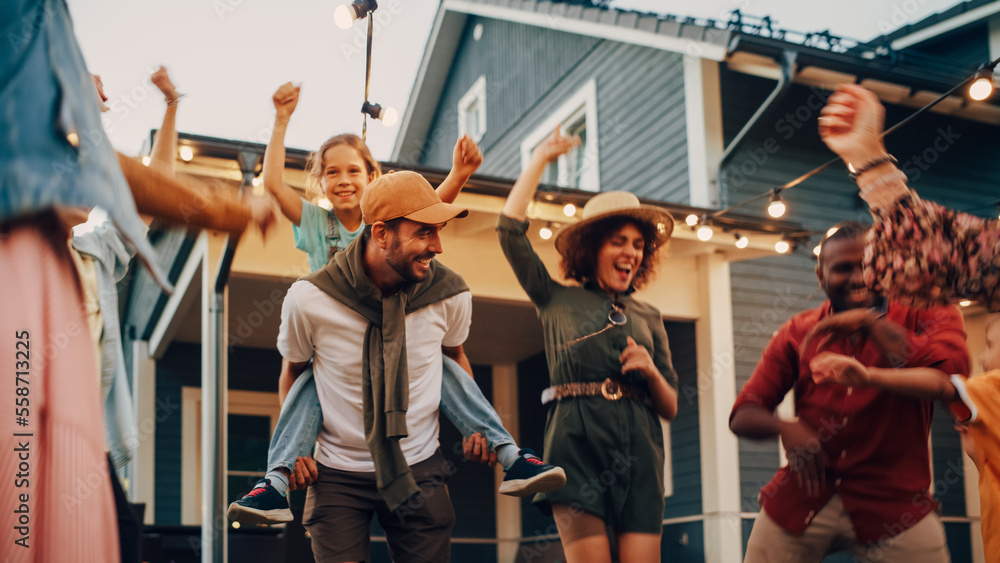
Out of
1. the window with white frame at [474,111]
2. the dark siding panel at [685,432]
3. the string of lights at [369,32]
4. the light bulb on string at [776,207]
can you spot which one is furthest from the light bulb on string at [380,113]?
the window with white frame at [474,111]

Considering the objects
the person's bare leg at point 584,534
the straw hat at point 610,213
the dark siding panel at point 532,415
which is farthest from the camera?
the dark siding panel at point 532,415

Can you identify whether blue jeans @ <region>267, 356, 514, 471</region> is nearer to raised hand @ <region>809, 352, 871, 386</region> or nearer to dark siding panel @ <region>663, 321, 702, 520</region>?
raised hand @ <region>809, 352, 871, 386</region>

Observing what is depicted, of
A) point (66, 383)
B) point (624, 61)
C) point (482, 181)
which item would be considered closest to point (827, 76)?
point (624, 61)

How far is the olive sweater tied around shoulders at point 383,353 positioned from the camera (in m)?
2.74

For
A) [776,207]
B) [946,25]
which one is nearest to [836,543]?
[776,207]

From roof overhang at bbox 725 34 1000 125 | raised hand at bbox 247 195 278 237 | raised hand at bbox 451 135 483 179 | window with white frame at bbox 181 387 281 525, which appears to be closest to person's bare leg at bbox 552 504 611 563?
raised hand at bbox 451 135 483 179

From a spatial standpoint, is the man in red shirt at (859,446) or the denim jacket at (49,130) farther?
the man in red shirt at (859,446)

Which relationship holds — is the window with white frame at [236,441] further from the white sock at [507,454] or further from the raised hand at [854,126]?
the raised hand at [854,126]

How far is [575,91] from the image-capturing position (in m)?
12.7

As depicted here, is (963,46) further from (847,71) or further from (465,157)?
(465,157)

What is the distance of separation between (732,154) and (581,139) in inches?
135

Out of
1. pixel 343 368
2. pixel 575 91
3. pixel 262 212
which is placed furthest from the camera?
pixel 575 91

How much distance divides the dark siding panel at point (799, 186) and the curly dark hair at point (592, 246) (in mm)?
5619

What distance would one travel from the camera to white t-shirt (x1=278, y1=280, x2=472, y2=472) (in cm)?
288
